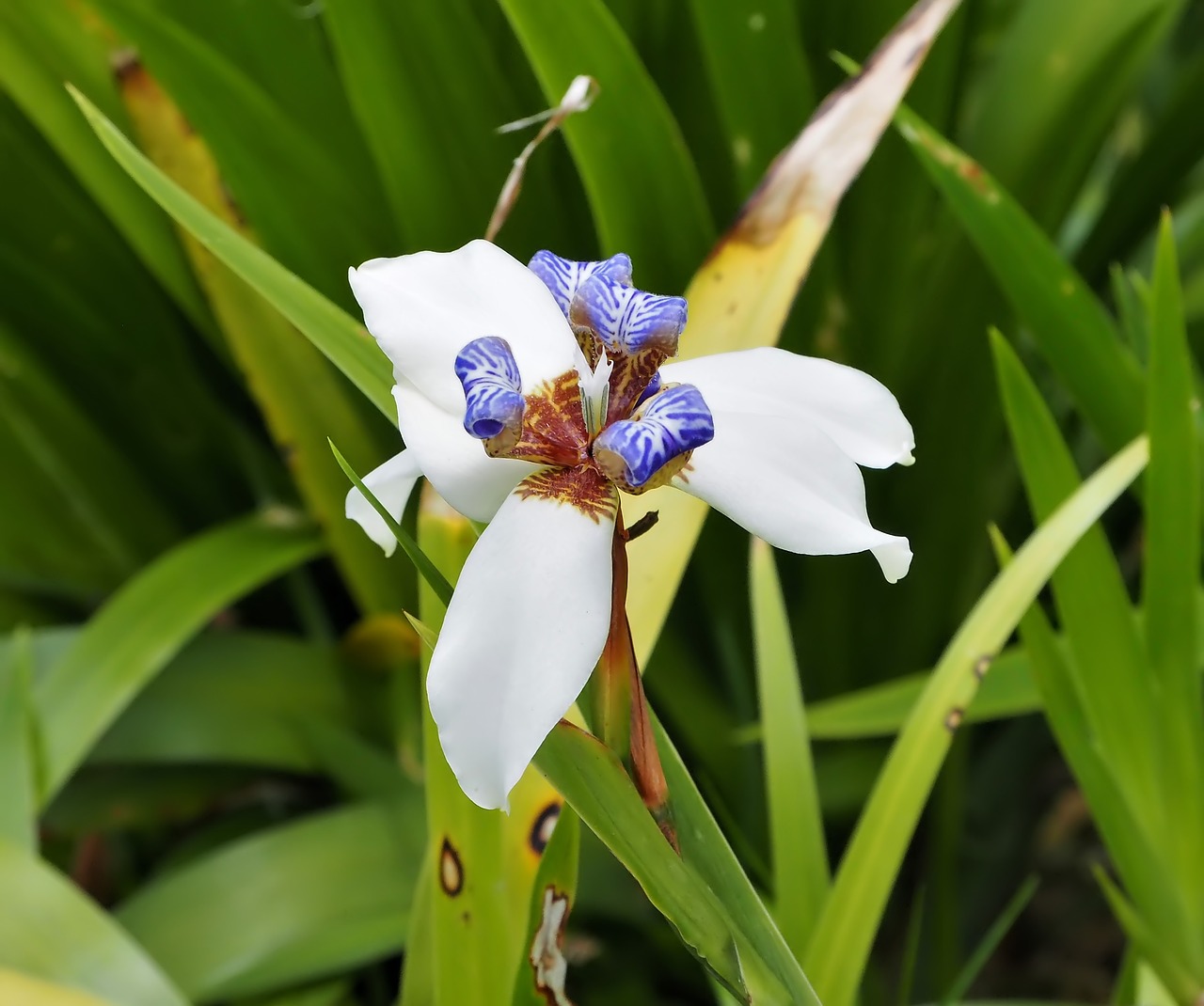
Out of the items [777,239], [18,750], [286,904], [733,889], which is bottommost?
[286,904]

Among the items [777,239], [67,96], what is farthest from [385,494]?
[67,96]

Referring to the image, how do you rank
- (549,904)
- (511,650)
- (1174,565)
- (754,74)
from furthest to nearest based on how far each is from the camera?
(754,74), (1174,565), (549,904), (511,650)

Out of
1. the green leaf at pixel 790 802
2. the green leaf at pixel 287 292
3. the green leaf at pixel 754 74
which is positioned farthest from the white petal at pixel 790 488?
the green leaf at pixel 754 74

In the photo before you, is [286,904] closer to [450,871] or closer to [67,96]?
[450,871]

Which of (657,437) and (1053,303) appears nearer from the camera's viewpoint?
(657,437)

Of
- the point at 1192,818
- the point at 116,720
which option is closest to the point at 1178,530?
the point at 1192,818

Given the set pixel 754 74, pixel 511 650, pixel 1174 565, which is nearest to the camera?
pixel 511 650

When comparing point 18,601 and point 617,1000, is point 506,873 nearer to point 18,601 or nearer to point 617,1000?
point 617,1000

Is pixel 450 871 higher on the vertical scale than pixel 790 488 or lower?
lower
